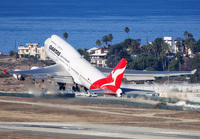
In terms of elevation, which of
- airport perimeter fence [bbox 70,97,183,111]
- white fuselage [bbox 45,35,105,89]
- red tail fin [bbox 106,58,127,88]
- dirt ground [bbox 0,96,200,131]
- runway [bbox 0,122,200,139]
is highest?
white fuselage [bbox 45,35,105,89]

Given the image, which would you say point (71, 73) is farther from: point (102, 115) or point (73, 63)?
point (102, 115)

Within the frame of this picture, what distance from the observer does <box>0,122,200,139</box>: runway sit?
6028 cm

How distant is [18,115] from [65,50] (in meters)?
24.7

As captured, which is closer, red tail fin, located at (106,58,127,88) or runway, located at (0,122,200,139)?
runway, located at (0,122,200,139)

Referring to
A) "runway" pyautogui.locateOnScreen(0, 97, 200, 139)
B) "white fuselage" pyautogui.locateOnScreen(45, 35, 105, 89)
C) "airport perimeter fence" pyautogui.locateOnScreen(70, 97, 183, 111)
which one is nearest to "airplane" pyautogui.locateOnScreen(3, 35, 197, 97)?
"white fuselage" pyautogui.locateOnScreen(45, 35, 105, 89)

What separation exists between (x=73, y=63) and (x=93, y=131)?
3686 centimetres

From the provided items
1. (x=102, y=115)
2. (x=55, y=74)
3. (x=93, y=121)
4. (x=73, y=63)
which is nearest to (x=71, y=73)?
(x=73, y=63)

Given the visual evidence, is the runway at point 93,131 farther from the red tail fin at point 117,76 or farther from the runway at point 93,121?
the red tail fin at point 117,76

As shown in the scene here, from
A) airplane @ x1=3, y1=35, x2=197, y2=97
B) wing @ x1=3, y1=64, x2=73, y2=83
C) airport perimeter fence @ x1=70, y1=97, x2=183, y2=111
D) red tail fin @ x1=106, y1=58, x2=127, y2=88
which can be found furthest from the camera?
wing @ x1=3, y1=64, x2=73, y2=83

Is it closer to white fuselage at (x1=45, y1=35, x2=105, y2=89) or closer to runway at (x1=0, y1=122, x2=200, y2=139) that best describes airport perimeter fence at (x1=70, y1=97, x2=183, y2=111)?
white fuselage at (x1=45, y1=35, x2=105, y2=89)

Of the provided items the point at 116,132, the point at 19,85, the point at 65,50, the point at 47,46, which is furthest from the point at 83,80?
the point at 19,85

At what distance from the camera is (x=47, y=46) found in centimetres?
11062

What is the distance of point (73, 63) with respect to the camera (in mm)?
99438

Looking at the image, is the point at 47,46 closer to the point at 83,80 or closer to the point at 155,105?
the point at 83,80
